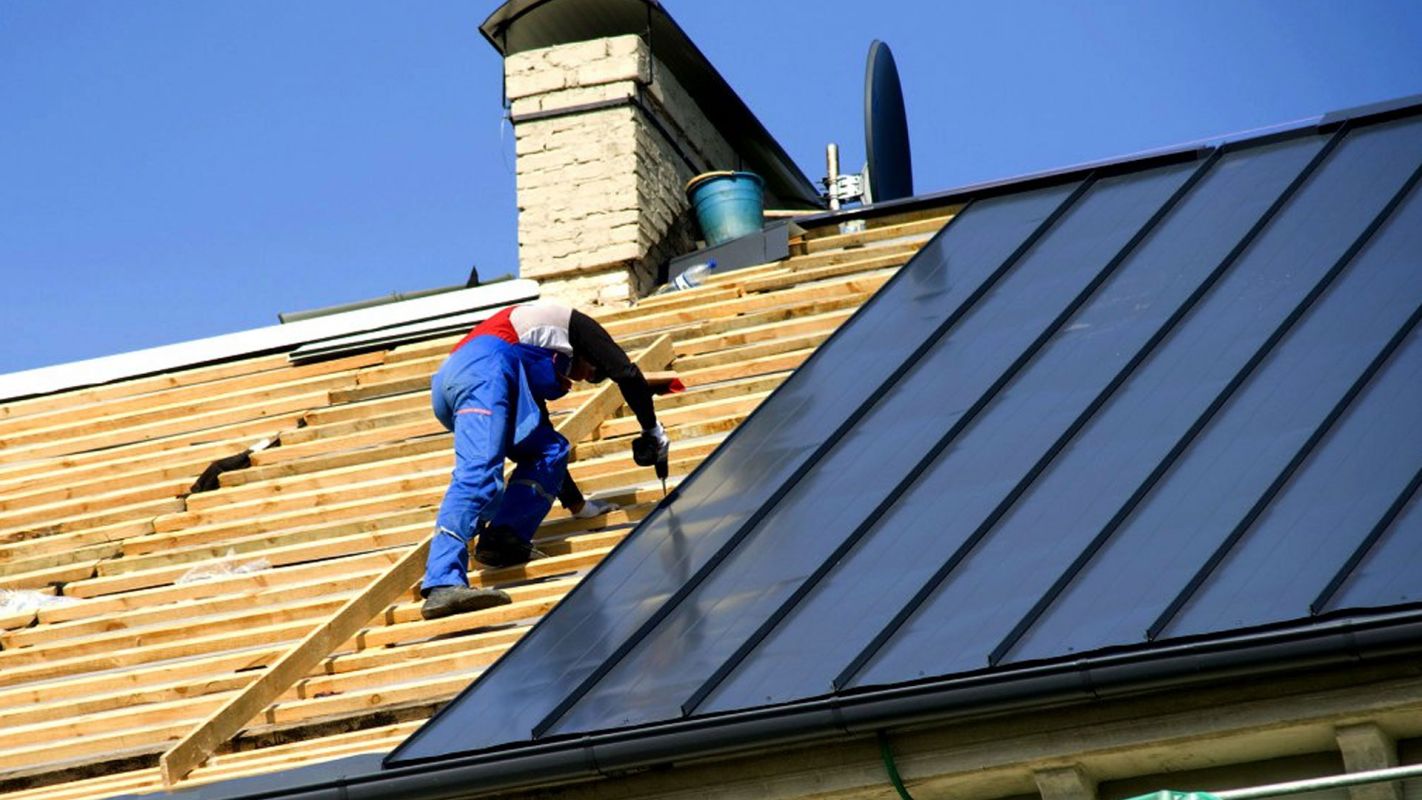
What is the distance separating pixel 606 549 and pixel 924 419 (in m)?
1.49

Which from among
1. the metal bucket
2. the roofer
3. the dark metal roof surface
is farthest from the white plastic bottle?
the roofer

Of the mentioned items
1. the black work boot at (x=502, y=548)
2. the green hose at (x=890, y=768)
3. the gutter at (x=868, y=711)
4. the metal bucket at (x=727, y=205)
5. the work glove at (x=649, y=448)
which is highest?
the metal bucket at (x=727, y=205)

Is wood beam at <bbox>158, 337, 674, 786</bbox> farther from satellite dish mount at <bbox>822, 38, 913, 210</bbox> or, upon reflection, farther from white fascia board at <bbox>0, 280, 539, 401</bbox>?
satellite dish mount at <bbox>822, 38, 913, 210</bbox>

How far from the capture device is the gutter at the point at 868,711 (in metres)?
5.85

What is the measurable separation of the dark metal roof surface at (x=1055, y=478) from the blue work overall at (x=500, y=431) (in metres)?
0.79

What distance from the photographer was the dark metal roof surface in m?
6.45

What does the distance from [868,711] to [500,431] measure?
9.71 ft

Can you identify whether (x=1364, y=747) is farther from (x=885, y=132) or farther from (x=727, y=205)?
(x=885, y=132)

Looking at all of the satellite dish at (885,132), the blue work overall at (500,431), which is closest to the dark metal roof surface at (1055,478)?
the blue work overall at (500,431)

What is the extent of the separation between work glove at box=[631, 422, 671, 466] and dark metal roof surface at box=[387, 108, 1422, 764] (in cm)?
42

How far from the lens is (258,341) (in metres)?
13.1

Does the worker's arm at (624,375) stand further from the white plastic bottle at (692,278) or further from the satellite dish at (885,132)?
the satellite dish at (885,132)

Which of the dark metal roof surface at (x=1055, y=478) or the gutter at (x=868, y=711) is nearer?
the gutter at (x=868, y=711)

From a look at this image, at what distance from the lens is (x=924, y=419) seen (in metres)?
8.13
